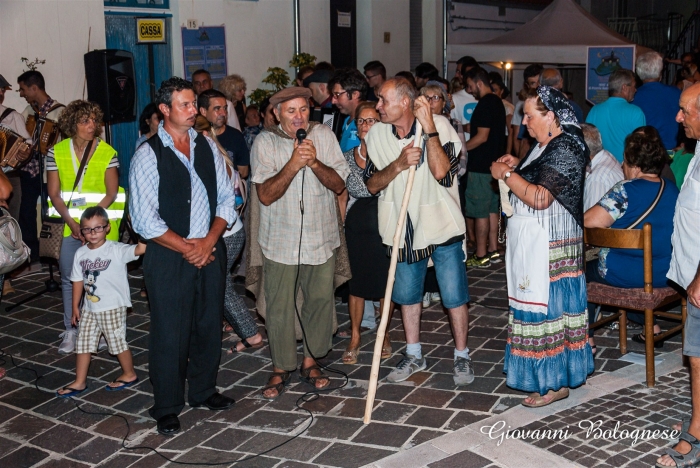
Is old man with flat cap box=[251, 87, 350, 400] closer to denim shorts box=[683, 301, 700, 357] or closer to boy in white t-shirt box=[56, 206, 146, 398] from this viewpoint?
boy in white t-shirt box=[56, 206, 146, 398]

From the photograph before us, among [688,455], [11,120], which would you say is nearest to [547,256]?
[688,455]

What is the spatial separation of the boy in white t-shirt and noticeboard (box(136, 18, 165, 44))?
21.4ft

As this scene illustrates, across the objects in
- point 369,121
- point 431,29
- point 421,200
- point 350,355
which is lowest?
point 350,355

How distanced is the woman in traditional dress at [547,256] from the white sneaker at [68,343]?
363cm

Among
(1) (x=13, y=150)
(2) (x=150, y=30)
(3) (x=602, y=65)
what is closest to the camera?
(1) (x=13, y=150)

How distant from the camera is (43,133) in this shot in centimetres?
919

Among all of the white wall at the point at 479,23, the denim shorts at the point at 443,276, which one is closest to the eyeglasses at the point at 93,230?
the denim shorts at the point at 443,276

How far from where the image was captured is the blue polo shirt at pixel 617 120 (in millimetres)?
7945

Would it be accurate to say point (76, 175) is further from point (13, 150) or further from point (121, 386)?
point (121, 386)

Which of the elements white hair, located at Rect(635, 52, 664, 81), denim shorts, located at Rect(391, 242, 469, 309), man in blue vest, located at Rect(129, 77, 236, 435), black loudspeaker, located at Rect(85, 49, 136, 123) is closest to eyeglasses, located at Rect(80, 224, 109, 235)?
man in blue vest, located at Rect(129, 77, 236, 435)

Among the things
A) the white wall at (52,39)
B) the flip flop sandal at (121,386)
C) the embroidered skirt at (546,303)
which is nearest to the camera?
the embroidered skirt at (546,303)

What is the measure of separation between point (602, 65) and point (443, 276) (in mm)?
8470

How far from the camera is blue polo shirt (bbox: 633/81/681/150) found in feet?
28.1

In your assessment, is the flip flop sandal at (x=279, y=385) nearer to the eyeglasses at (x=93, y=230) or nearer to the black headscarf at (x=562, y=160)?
the eyeglasses at (x=93, y=230)
